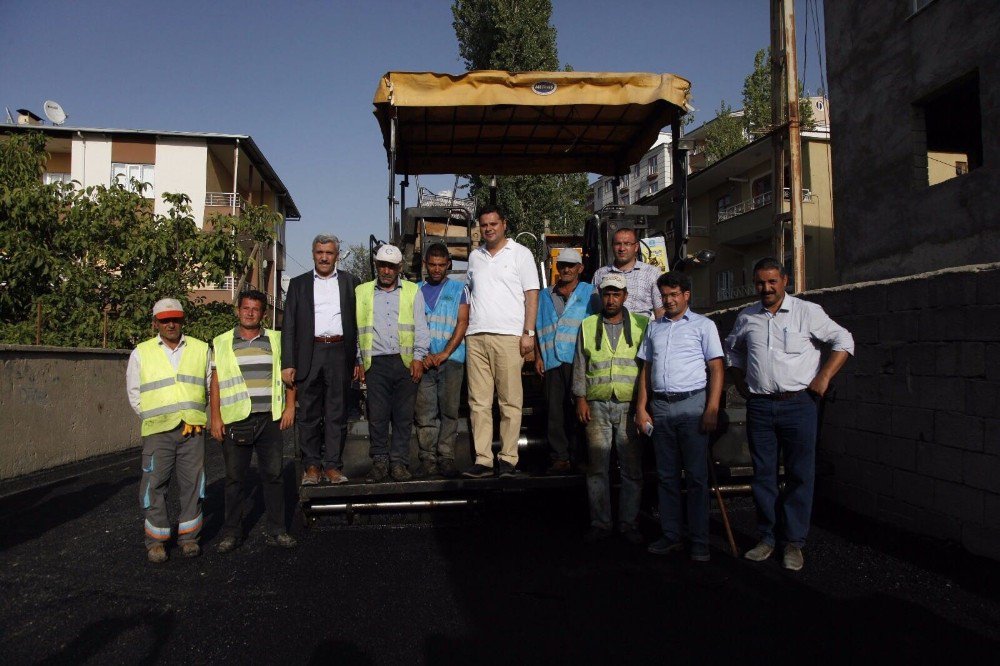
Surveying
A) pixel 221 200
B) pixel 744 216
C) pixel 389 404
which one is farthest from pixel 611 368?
pixel 221 200

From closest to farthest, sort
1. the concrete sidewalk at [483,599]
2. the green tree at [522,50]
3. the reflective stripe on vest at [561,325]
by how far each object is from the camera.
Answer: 1. the concrete sidewalk at [483,599]
2. the reflective stripe on vest at [561,325]
3. the green tree at [522,50]

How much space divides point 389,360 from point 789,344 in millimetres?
2803

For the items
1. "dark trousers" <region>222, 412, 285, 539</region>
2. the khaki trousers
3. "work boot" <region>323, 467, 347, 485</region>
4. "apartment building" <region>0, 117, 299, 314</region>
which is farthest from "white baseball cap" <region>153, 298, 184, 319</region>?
"apartment building" <region>0, 117, 299, 314</region>

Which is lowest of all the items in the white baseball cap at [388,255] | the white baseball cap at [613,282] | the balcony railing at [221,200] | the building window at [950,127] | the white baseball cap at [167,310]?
the white baseball cap at [167,310]

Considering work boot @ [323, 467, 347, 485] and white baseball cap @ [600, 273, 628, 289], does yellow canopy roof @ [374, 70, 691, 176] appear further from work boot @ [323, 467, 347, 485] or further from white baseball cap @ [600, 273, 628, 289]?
work boot @ [323, 467, 347, 485]

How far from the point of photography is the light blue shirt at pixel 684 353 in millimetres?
5059

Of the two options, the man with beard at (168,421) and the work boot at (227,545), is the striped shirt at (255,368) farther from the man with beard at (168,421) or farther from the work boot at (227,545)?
the work boot at (227,545)

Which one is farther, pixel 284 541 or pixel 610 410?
pixel 284 541

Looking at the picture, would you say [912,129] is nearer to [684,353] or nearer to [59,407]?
[684,353]

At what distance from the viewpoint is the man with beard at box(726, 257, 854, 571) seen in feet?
15.9

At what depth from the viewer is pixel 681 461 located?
5.16 metres

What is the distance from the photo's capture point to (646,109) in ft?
23.9

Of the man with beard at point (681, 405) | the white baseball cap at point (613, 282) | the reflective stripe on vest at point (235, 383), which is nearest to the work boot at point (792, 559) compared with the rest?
the man with beard at point (681, 405)

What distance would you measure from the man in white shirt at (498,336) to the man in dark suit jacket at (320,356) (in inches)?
37.3
